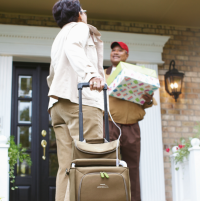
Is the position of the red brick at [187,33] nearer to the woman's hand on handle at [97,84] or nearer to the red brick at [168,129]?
the red brick at [168,129]

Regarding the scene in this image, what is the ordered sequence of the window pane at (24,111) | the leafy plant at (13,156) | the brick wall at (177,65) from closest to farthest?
the leafy plant at (13,156), the window pane at (24,111), the brick wall at (177,65)

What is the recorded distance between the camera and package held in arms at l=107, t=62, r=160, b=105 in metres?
2.61

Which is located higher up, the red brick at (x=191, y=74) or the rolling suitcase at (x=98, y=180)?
the red brick at (x=191, y=74)

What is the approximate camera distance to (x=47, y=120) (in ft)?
13.6

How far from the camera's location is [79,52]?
187 cm

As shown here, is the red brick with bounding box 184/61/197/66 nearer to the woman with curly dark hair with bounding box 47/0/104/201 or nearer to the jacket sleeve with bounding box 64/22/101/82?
the woman with curly dark hair with bounding box 47/0/104/201

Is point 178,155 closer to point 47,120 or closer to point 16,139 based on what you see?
point 47,120

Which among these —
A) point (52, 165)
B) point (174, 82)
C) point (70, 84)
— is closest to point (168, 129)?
point (174, 82)

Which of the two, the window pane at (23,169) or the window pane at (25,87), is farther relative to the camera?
the window pane at (25,87)

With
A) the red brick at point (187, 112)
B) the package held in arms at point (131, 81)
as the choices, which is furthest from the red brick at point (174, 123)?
the package held in arms at point (131, 81)

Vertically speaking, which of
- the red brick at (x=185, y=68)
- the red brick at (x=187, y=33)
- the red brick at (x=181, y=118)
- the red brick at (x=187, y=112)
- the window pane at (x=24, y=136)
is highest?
the red brick at (x=187, y=33)

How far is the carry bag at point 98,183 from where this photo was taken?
154 cm

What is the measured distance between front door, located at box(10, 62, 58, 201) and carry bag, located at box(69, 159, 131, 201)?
8.14 ft

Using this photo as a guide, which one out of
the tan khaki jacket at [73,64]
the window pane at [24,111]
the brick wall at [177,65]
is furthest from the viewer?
the brick wall at [177,65]
